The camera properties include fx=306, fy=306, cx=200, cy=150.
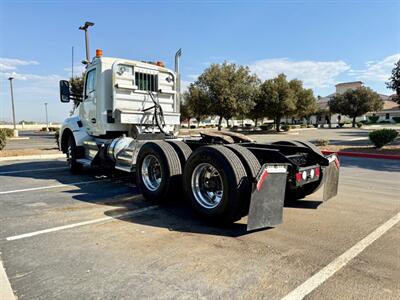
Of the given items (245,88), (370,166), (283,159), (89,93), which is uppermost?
(245,88)

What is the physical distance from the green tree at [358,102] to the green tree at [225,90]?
3026cm

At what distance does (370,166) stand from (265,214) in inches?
336

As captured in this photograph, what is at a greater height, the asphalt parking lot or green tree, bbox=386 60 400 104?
green tree, bbox=386 60 400 104

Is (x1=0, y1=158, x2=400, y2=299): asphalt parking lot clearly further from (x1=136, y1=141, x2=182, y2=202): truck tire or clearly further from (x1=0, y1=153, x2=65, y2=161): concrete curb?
(x1=0, y1=153, x2=65, y2=161): concrete curb

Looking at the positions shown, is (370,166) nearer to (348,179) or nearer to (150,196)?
(348,179)

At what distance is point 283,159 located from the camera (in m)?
4.29

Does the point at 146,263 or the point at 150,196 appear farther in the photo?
the point at 150,196

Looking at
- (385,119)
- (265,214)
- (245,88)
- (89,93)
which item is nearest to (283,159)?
(265,214)

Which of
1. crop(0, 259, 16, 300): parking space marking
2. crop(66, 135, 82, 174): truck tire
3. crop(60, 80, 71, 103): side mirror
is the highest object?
crop(60, 80, 71, 103): side mirror

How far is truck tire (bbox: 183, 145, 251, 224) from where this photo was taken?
3902 mm

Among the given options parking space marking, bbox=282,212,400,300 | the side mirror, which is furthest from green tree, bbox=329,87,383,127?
parking space marking, bbox=282,212,400,300

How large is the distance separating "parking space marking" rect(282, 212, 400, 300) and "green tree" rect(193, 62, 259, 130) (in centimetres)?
2959

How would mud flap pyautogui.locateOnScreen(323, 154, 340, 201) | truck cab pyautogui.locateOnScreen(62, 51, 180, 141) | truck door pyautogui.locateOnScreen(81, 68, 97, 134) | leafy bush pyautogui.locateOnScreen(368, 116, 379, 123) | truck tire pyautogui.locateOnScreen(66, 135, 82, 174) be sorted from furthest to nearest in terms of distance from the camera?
leafy bush pyautogui.locateOnScreen(368, 116, 379, 123)
truck tire pyautogui.locateOnScreen(66, 135, 82, 174)
truck door pyautogui.locateOnScreen(81, 68, 97, 134)
truck cab pyautogui.locateOnScreen(62, 51, 180, 141)
mud flap pyautogui.locateOnScreen(323, 154, 340, 201)

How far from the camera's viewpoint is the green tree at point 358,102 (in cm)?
5579
